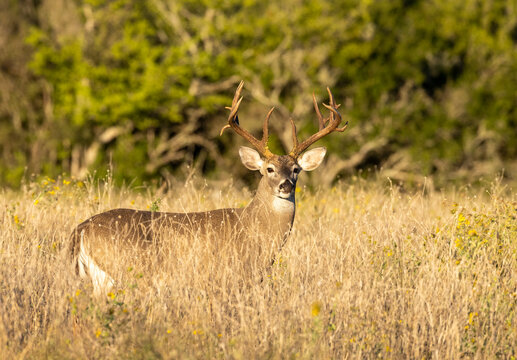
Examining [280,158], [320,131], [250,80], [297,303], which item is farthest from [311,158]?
[250,80]

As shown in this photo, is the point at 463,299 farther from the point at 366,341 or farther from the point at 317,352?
the point at 317,352

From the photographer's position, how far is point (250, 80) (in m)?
22.8

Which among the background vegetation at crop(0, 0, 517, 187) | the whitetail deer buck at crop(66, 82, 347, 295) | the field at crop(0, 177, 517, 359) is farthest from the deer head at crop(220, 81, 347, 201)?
the background vegetation at crop(0, 0, 517, 187)

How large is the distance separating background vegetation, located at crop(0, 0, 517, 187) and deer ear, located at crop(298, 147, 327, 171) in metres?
14.3

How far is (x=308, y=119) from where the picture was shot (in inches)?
865

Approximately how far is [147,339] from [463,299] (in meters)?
2.11

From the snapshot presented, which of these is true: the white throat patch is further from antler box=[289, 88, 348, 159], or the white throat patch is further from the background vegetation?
the background vegetation

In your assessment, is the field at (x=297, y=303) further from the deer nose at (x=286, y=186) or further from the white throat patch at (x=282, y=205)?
the deer nose at (x=286, y=186)

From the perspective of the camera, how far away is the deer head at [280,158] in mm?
6621

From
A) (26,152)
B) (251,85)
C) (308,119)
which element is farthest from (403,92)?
(26,152)

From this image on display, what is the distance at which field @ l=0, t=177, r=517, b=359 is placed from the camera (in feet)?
14.1

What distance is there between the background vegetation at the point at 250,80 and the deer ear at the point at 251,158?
1444 centimetres

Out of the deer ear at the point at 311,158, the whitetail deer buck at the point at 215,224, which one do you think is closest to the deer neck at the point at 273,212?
the whitetail deer buck at the point at 215,224

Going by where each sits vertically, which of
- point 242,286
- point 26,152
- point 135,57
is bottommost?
point 26,152
